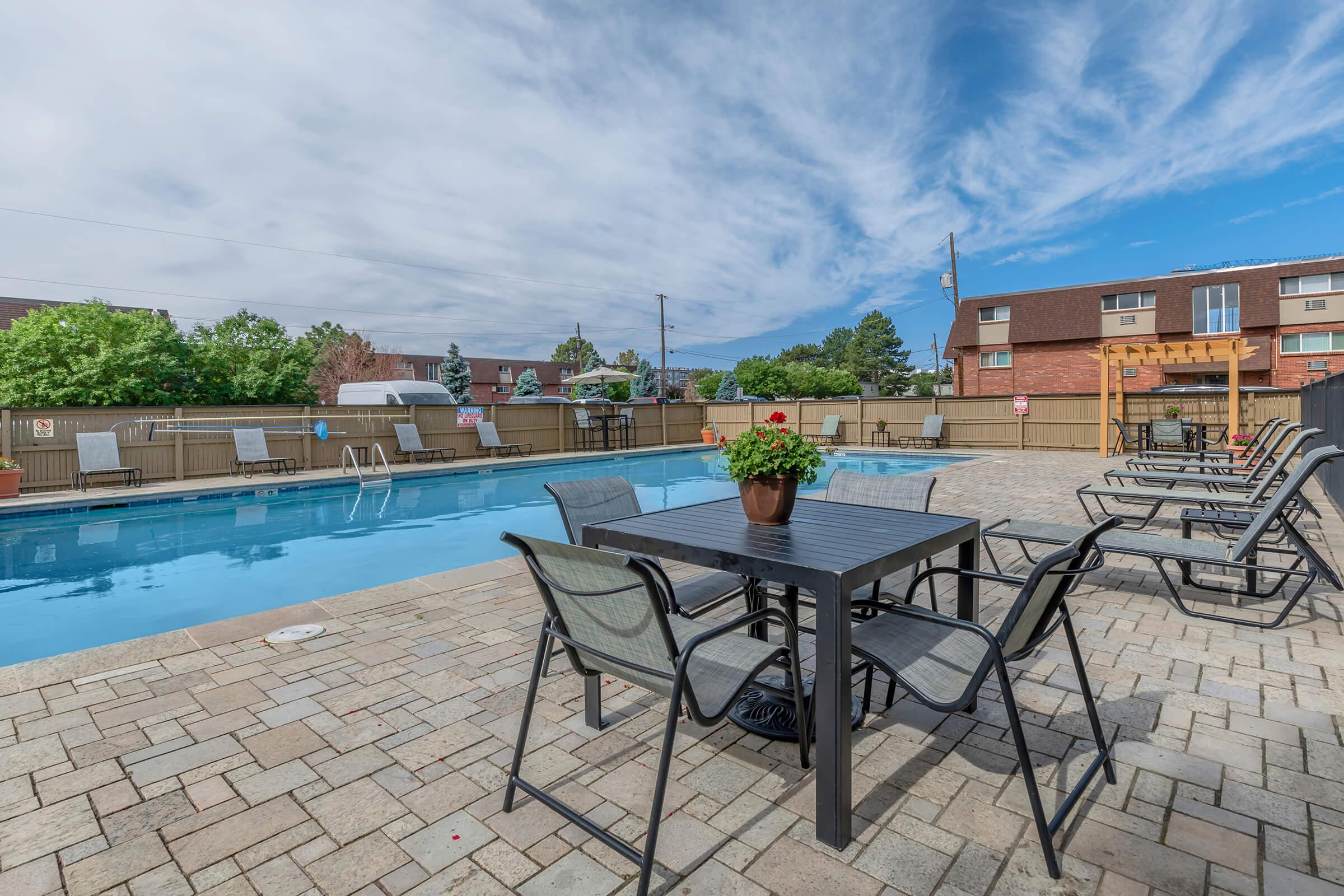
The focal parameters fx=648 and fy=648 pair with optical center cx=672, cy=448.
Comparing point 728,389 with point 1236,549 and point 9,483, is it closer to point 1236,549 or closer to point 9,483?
point 9,483

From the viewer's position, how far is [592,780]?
74.1 inches

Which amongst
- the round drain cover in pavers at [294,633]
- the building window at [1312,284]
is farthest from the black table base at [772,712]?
the building window at [1312,284]

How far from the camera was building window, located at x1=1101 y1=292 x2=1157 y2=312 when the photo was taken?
2234 centimetres

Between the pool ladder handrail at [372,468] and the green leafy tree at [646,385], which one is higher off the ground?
the green leafy tree at [646,385]

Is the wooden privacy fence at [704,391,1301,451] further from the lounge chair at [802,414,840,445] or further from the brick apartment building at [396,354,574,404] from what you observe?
the brick apartment building at [396,354,574,404]

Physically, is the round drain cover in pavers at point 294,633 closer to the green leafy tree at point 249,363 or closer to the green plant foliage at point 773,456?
the green plant foliage at point 773,456

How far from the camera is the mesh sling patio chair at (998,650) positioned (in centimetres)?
153

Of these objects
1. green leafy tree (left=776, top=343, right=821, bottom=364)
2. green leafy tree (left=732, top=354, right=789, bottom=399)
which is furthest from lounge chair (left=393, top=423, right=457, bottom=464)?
green leafy tree (left=776, top=343, right=821, bottom=364)

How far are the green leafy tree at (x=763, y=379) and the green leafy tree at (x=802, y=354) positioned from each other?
305 inches

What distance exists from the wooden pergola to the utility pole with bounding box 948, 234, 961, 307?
12.9 meters

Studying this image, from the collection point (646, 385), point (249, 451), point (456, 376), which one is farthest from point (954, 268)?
point (646, 385)

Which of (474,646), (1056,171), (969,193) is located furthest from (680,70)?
(969,193)

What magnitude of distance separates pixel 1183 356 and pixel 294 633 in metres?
15.2

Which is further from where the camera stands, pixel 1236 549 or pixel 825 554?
pixel 1236 549
